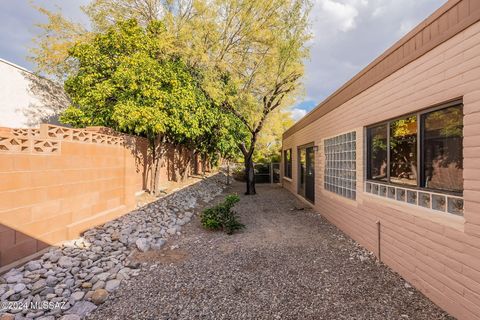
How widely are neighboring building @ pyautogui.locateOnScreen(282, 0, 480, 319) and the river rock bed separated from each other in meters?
4.67

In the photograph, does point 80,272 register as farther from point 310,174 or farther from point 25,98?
point 25,98

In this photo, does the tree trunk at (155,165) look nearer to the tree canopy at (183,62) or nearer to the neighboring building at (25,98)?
the tree canopy at (183,62)

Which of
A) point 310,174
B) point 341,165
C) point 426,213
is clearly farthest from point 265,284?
point 310,174

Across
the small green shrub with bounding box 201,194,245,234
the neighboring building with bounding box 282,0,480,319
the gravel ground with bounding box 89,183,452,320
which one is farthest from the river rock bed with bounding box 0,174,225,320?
the neighboring building with bounding box 282,0,480,319

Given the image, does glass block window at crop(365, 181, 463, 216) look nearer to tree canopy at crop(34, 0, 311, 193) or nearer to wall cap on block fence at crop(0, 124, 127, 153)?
tree canopy at crop(34, 0, 311, 193)

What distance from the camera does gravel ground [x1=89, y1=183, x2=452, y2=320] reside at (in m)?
3.02

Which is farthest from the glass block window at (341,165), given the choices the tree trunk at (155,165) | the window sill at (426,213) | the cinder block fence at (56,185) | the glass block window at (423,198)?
the tree trunk at (155,165)

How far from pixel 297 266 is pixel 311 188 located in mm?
5875

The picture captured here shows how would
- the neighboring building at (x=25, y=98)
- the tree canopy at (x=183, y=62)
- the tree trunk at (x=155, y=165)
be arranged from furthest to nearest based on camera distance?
the tree trunk at (x=155, y=165), the neighboring building at (x=25, y=98), the tree canopy at (x=183, y=62)

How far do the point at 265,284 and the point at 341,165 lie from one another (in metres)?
4.35

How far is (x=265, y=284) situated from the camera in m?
3.68

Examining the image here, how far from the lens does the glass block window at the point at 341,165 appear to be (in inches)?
234

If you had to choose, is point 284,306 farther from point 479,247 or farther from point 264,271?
point 479,247

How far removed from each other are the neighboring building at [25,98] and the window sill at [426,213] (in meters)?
13.1
